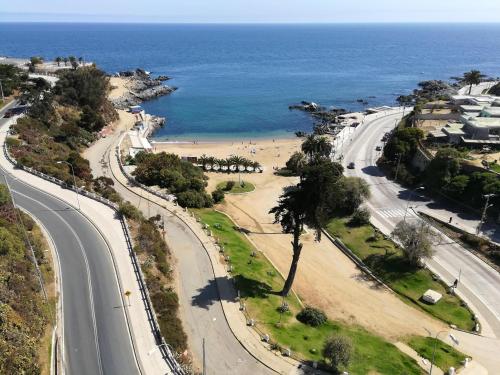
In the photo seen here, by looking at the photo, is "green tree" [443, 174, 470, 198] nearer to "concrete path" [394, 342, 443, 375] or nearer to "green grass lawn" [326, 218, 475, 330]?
"green grass lawn" [326, 218, 475, 330]

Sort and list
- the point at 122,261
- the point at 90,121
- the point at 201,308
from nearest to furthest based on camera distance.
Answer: the point at 201,308
the point at 122,261
the point at 90,121

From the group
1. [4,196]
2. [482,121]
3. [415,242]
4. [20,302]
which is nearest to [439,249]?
[415,242]

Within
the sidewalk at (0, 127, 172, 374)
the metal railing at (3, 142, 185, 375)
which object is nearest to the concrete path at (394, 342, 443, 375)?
the metal railing at (3, 142, 185, 375)

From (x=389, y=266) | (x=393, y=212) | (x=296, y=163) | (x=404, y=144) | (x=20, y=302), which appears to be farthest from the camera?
(x=296, y=163)

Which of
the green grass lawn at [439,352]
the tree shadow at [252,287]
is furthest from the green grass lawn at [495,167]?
the tree shadow at [252,287]

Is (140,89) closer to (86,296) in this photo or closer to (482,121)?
(482,121)

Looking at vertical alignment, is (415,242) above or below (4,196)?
below

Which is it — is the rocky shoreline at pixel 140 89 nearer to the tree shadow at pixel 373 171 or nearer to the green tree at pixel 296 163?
the green tree at pixel 296 163
